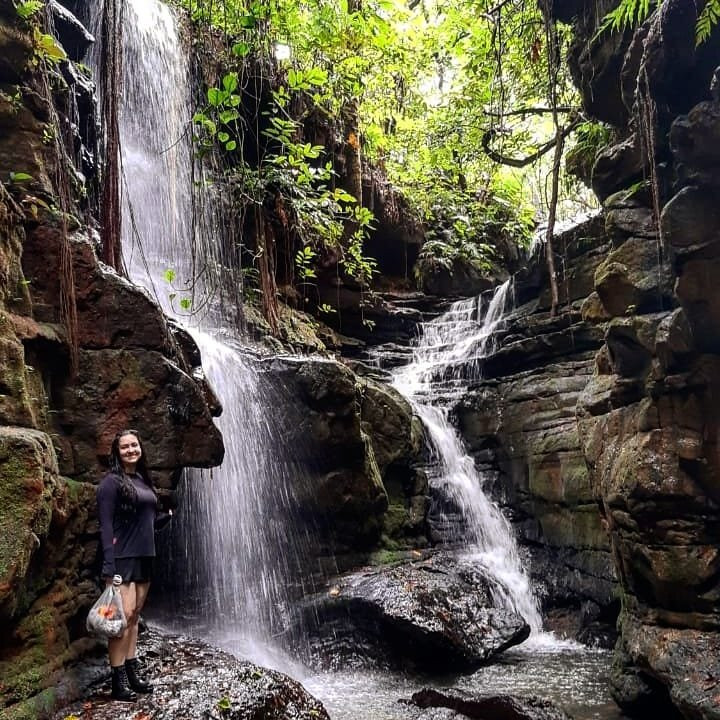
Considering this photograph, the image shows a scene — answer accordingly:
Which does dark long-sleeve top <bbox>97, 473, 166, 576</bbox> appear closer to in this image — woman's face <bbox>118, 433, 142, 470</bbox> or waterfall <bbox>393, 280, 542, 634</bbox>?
woman's face <bbox>118, 433, 142, 470</bbox>

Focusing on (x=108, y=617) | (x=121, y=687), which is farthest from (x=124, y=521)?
(x=121, y=687)

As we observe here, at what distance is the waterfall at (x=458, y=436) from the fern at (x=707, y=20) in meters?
7.02

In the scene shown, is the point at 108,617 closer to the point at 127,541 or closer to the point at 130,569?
the point at 130,569

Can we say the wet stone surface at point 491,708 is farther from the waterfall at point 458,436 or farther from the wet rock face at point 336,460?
the wet rock face at point 336,460

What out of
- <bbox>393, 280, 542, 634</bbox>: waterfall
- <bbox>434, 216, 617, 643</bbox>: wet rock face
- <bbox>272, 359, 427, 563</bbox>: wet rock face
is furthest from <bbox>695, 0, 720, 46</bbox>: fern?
<bbox>393, 280, 542, 634</bbox>: waterfall

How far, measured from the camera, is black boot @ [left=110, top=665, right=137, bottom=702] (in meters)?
4.34

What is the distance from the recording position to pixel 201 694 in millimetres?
4406

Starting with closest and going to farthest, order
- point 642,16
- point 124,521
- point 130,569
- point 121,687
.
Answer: point 121,687 → point 130,569 → point 124,521 → point 642,16

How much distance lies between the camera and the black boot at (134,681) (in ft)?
14.7

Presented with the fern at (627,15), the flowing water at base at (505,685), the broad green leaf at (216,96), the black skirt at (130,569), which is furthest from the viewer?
the flowing water at base at (505,685)

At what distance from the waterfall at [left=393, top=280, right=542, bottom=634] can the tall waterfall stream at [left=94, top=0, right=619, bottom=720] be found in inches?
1.3

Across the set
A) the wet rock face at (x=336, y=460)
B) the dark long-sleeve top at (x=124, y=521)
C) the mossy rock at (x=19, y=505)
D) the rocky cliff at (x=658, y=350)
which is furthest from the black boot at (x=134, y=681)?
the wet rock face at (x=336, y=460)

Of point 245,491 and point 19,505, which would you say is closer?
point 19,505

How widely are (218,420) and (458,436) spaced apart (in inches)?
228
